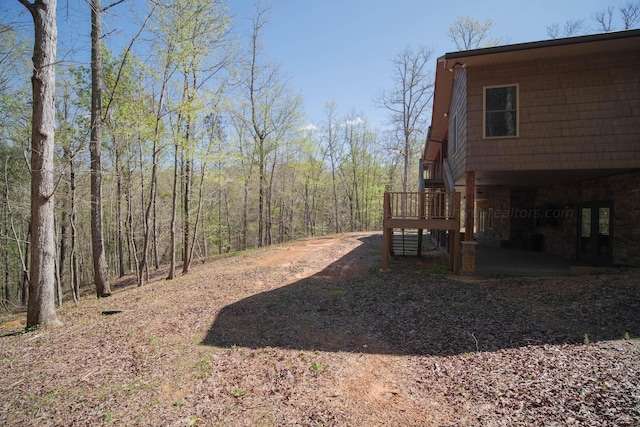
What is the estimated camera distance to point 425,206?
9.15 meters

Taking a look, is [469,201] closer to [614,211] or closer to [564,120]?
[564,120]

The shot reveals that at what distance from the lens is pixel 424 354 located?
14.5 feet

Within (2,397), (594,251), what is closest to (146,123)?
(2,397)

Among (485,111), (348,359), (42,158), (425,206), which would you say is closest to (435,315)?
(348,359)

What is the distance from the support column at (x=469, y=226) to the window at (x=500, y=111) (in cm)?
128

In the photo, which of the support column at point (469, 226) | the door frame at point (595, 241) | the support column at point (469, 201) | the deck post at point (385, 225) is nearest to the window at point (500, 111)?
the support column at point (469, 201)

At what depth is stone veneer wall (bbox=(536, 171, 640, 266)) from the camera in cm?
810

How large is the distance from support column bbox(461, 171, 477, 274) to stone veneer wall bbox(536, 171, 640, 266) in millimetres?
3967

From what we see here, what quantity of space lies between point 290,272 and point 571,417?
8068mm

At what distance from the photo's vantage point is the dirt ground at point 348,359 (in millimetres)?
3164

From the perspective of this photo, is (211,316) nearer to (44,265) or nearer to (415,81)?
(44,265)

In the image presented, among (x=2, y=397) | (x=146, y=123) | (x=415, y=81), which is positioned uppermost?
(x=415, y=81)

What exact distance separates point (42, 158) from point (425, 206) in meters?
8.90

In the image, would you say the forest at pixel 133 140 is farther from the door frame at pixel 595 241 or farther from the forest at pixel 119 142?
the door frame at pixel 595 241
